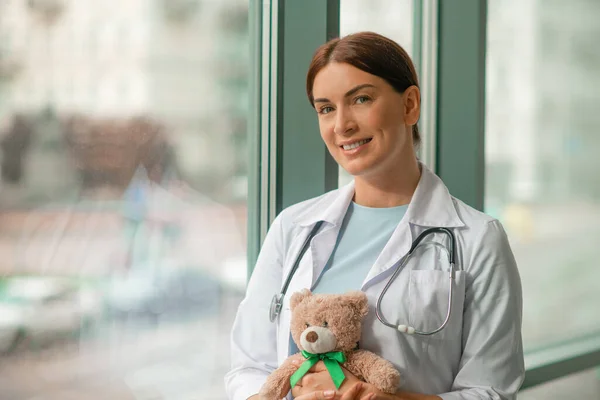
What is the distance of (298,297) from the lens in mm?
1296

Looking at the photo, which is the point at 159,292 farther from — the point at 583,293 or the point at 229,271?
the point at 583,293

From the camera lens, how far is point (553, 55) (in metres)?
2.78

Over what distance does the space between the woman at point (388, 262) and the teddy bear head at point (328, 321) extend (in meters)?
0.05

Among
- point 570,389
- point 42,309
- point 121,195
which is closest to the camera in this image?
point 42,309

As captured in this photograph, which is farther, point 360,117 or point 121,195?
point 121,195

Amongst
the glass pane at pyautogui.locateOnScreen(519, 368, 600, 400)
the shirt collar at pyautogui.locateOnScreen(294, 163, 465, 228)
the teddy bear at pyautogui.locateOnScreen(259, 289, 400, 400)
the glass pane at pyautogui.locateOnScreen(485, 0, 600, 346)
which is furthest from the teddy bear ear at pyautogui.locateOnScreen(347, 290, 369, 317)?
the glass pane at pyautogui.locateOnScreen(519, 368, 600, 400)

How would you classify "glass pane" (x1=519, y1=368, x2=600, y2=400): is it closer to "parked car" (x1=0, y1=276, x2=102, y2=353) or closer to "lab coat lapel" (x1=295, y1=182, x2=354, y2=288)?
"lab coat lapel" (x1=295, y1=182, x2=354, y2=288)

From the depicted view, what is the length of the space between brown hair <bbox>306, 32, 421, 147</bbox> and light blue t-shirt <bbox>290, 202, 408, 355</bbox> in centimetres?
29

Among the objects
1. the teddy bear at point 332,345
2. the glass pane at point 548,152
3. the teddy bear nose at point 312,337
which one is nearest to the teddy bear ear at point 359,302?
the teddy bear at point 332,345

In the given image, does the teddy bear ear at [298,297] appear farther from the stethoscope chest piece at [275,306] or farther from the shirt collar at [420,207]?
the shirt collar at [420,207]

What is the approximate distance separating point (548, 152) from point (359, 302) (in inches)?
72.9

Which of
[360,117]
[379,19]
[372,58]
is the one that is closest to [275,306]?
[360,117]

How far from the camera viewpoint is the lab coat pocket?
131 centimetres

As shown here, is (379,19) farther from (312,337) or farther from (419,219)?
(312,337)
